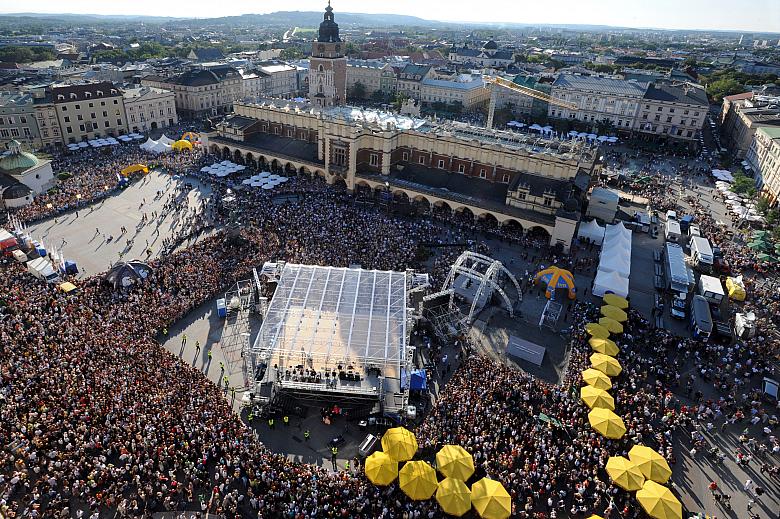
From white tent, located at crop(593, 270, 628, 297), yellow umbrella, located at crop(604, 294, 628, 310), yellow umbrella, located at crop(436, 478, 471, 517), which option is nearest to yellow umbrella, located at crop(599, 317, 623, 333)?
yellow umbrella, located at crop(604, 294, 628, 310)

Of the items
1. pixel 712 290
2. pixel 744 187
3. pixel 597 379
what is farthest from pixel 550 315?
pixel 744 187

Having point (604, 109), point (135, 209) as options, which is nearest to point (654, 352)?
point (135, 209)

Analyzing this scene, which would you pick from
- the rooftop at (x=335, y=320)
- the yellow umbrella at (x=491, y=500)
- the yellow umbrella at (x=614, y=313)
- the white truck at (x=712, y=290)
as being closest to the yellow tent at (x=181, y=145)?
the rooftop at (x=335, y=320)

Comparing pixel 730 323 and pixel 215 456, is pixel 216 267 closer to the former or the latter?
pixel 215 456

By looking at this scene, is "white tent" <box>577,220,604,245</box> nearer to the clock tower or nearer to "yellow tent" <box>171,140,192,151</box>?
the clock tower

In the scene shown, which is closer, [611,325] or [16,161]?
[611,325]

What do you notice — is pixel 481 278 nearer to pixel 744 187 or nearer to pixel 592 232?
pixel 592 232
